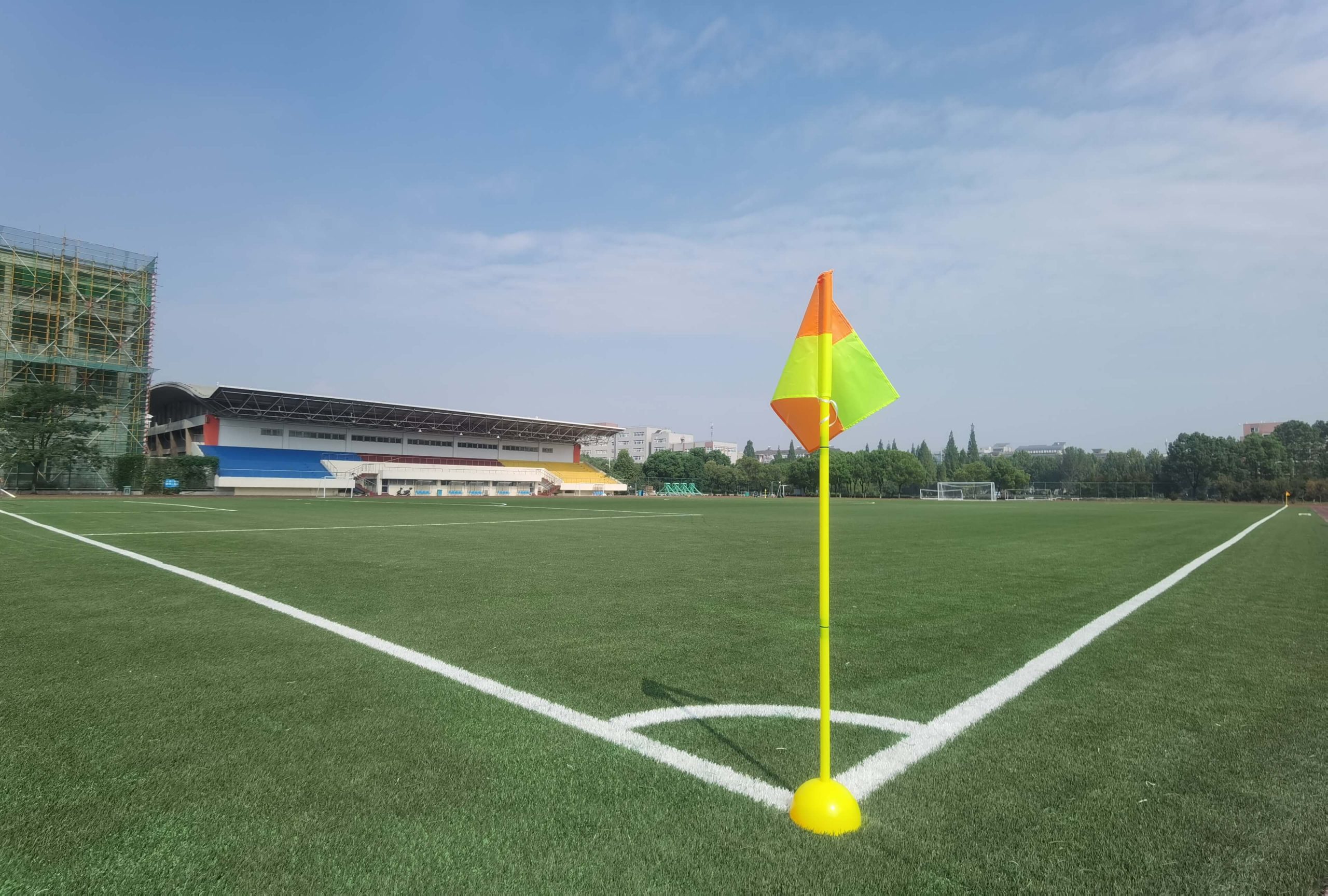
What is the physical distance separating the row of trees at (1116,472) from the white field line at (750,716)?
82622 mm

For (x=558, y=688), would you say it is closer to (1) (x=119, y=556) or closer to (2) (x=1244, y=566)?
(1) (x=119, y=556)

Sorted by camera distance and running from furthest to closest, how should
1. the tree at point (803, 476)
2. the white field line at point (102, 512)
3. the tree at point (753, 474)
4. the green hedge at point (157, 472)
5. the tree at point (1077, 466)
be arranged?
1. the tree at point (1077, 466)
2. the tree at point (753, 474)
3. the tree at point (803, 476)
4. the green hedge at point (157, 472)
5. the white field line at point (102, 512)

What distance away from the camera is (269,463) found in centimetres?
5791

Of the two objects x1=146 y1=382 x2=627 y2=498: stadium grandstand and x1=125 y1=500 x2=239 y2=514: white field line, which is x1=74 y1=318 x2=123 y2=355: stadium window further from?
x1=125 y1=500 x2=239 y2=514: white field line

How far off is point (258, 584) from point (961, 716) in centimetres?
797

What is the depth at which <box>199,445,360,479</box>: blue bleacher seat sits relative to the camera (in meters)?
55.2

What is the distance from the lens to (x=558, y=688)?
13.7 ft

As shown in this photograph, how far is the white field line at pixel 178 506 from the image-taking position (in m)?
26.1

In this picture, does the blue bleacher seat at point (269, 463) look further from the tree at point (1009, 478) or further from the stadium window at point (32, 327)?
the tree at point (1009, 478)

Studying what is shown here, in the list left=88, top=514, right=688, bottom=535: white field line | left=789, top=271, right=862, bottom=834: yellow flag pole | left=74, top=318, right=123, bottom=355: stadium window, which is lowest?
left=88, top=514, right=688, bottom=535: white field line

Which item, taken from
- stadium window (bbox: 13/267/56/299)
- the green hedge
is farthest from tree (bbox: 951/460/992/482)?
stadium window (bbox: 13/267/56/299)

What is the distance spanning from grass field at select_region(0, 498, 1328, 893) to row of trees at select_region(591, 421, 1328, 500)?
263ft

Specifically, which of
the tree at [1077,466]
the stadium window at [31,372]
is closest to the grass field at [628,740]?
the stadium window at [31,372]

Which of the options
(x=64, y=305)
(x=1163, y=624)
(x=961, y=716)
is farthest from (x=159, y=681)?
(x=64, y=305)
